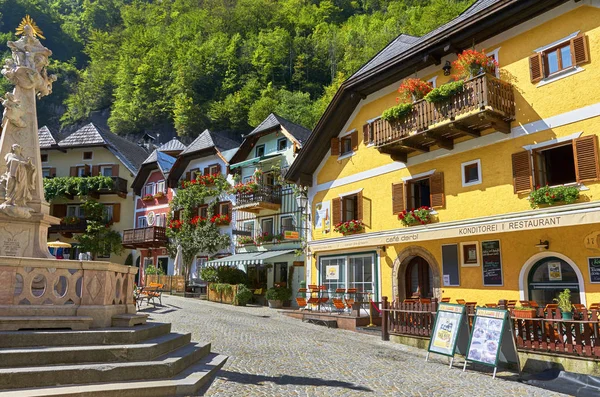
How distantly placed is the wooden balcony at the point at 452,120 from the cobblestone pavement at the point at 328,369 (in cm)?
644

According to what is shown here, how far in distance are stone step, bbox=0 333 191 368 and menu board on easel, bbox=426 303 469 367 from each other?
5917 millimetres

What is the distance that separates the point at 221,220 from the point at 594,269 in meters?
22.4

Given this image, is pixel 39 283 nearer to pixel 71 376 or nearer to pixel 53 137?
pixel 71 376

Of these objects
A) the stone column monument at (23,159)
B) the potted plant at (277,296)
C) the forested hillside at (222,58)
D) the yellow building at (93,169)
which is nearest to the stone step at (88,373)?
the stone column monument at (23,159)

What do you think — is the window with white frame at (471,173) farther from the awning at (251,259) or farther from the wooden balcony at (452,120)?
the awning at (251,259)

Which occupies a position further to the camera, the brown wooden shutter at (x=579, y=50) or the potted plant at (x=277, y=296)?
the potted plant at (x=277, y=296)

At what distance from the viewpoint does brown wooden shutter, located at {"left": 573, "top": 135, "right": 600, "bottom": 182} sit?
11811 millimetres

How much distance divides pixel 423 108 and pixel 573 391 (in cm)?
936

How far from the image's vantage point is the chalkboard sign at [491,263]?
13570 mm

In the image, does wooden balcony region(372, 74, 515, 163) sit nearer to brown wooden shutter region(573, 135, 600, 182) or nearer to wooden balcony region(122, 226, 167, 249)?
brown wooden shutter region(573, 135, 600, 182)

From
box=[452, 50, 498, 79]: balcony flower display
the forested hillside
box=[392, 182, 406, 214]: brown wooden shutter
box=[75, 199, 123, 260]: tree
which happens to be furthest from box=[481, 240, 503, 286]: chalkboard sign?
the forested hillside

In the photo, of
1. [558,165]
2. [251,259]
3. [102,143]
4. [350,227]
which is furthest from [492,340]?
[102,143]

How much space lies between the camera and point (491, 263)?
13.8 metres

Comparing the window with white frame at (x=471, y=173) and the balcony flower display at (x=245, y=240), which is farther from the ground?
the window with white frame at (x=471, y=173)
